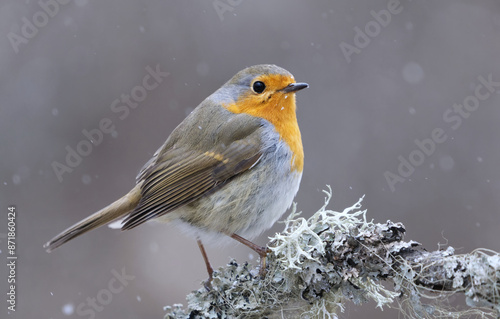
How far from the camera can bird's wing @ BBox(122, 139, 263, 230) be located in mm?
3145

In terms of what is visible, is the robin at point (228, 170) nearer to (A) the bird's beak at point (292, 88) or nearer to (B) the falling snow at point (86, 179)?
(A) the bird's beak at point (292, 88)

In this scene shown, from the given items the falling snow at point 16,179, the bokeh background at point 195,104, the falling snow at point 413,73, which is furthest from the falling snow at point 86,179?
the falling snow at point 413,73

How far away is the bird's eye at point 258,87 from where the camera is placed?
3494 millimetres

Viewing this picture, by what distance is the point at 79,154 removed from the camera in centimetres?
488

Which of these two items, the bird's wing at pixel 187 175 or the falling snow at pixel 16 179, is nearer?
the bird's wing at pixel 187 175

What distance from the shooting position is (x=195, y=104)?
514 centimetres

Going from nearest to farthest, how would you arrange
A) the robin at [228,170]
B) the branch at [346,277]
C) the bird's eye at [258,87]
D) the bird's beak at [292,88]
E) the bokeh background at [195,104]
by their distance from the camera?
1. the branch at [346,277]
2. the robin at [228,170]
3. the bird's beak at [292,88]
4. the bird's eye at [258,87]
5. the bokeh background at [195,104]

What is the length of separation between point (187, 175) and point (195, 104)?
6.29ft

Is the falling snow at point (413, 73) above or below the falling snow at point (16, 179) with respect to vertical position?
above

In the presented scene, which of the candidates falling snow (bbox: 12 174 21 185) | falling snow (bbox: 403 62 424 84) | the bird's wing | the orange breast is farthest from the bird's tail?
falling snow (bbox: 403 62 424 84)

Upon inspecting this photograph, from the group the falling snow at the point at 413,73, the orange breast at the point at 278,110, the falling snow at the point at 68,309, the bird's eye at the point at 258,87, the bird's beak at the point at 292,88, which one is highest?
the bird's eye at the point at 258,87

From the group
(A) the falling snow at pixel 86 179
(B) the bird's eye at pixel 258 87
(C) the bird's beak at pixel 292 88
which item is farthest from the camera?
(A) the falling snow at pixel 86 179

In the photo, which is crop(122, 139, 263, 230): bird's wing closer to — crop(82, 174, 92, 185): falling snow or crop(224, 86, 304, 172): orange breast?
crop(224, 86, 304, 172): orange breast

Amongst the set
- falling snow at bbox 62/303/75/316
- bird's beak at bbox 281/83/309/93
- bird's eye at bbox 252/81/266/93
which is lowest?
falling snow at bbox 62/303/75/316
